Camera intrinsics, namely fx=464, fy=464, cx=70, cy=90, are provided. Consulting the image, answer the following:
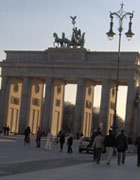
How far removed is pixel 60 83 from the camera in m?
92.3

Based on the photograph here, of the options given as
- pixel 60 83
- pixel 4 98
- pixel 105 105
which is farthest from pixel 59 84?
pixel 105 105

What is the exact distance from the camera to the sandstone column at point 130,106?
269ft

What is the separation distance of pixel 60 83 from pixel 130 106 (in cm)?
1649

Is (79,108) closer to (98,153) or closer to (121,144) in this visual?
(121,144)

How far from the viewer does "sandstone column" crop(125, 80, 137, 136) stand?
8200 cm

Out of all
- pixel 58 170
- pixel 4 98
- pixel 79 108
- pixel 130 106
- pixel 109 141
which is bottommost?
pixel 58 170

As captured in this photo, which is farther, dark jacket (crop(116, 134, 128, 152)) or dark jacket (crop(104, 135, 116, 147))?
dark jacket (crop(116, 134, 128, 152))

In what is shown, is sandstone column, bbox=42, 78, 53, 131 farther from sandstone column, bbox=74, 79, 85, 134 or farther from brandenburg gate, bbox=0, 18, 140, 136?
sandstone column, bbox=74, 79, 85, 134

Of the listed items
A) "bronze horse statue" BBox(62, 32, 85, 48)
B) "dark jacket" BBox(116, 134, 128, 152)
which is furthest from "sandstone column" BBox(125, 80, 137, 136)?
"dark jacket" BBox(116, 134, 128, 152)

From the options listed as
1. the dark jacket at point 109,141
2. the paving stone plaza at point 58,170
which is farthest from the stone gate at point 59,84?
the paving stone plaza at point 58,170

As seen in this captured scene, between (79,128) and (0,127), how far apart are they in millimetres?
15566

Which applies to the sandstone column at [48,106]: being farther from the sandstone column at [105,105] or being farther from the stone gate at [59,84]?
the sandstone column at [105,105]

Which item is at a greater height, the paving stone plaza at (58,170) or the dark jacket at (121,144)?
the dark jacket at (121,144)

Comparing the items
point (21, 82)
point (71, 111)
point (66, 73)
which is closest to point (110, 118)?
point (66, 73)
